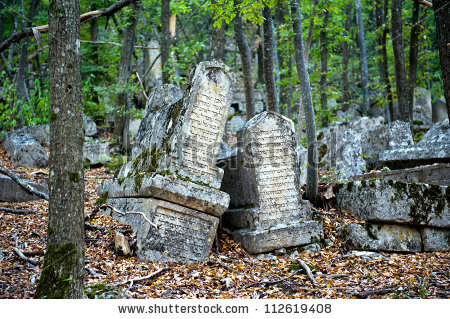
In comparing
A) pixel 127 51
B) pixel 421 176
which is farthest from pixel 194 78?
Answer: pixel 127 51

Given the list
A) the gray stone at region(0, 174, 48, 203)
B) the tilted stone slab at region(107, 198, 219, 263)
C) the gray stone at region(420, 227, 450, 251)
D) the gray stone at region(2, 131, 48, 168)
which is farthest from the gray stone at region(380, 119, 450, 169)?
the gray stone at region(2, 131, 48, 168)

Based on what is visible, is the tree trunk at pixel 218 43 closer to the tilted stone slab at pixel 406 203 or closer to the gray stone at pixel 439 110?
the tilted stone slab at pixel 406 203

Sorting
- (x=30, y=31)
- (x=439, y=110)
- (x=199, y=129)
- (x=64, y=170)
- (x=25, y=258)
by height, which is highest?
(x=30, y=31)

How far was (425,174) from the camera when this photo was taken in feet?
26.7

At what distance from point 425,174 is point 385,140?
275 centimetres

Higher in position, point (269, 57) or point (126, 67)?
point (126, 67)

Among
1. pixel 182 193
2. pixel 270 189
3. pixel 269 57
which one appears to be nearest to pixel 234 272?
pixel 182 193

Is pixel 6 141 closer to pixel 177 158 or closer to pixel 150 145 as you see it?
pixel 150 145

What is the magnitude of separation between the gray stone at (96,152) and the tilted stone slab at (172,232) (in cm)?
640

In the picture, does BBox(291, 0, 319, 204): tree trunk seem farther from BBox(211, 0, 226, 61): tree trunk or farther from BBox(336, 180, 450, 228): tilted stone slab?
BBox(211, 0, 226, 61): tree trunk

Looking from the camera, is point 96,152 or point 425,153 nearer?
point 425,153

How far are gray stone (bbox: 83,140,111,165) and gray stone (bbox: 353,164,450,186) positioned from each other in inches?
299

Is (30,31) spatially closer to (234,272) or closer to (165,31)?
(234,272)

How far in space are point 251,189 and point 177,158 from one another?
4.56 feet
